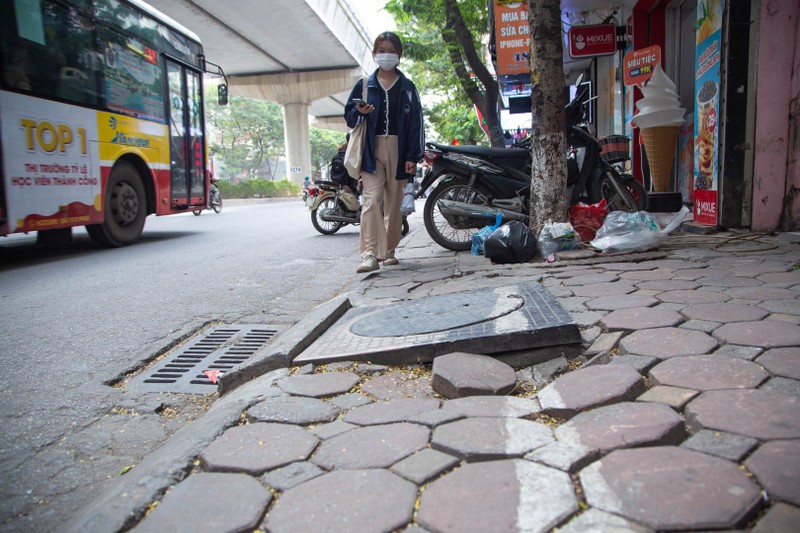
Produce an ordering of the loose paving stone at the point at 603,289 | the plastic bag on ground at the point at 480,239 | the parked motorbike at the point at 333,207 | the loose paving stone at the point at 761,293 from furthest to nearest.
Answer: the parked motorbike at the point at 333,207 → the plastic bag on ground at the point at 480,239 → the loose paving stone at the point at 603,289 → the loose paving stone at the point at 761,293

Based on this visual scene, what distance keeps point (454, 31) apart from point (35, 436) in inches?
434

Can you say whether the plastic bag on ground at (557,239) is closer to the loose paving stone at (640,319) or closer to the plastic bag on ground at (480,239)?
the plastic bag on ground at (480,239)

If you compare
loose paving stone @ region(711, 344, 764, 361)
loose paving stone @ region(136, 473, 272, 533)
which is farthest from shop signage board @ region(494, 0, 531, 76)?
loose paving stone @ region(136, 473, 272, 533)

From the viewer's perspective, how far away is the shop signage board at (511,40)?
10.8 metres

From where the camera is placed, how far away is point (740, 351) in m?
2.00

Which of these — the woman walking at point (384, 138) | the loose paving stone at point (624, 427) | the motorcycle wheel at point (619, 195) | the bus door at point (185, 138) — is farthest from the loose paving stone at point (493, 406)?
the bus door at point (185, 138)

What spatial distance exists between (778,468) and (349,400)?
3.98 ft

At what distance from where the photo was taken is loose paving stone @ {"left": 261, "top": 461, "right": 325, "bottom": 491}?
138 centimetres

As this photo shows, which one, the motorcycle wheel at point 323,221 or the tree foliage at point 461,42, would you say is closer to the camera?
the motorcycle wheel at point 323,221

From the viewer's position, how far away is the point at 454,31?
11.3 meters

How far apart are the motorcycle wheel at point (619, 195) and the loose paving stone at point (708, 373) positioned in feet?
12.0

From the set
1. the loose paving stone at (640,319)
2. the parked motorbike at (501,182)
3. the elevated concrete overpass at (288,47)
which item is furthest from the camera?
the elevated concrete overpass at (288,47)

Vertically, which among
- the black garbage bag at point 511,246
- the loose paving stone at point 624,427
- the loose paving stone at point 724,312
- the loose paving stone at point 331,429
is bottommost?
the loose paving stone at point 331,429

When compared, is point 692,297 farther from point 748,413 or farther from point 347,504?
point 347,504
